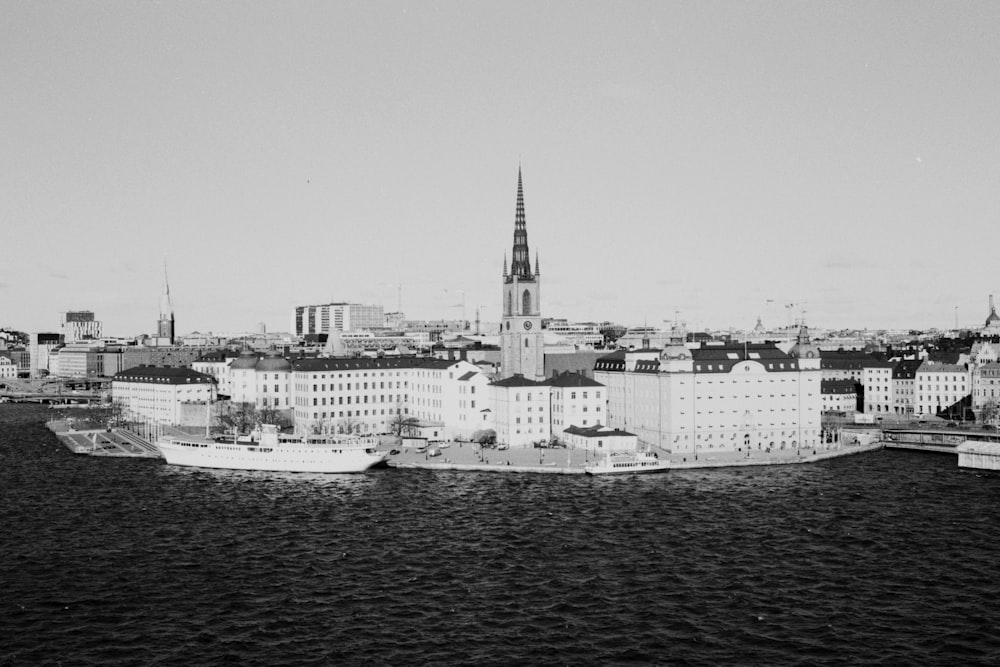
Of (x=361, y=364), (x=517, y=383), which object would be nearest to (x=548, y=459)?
(x=517, y=383)

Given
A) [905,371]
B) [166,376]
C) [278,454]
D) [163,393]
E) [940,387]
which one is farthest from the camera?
[166,376]

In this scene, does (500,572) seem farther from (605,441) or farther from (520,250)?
(520,250)

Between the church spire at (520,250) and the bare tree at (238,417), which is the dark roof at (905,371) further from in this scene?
Answer: the bare tree at (238,417)

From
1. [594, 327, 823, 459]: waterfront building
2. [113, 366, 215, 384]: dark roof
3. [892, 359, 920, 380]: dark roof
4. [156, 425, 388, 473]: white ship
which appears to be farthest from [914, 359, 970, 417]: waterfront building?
[113, 366, 215, 384]: dark roof

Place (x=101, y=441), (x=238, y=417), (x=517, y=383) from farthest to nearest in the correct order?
(x=238, y=417) < (x=101, y=441) < (x=517, y=383)

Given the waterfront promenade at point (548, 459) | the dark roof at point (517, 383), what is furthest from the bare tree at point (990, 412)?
the dark roof at point (517, 383)

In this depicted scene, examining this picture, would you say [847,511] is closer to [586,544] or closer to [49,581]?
[586,544]

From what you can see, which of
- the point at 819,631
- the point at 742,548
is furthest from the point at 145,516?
the point at 819,631
